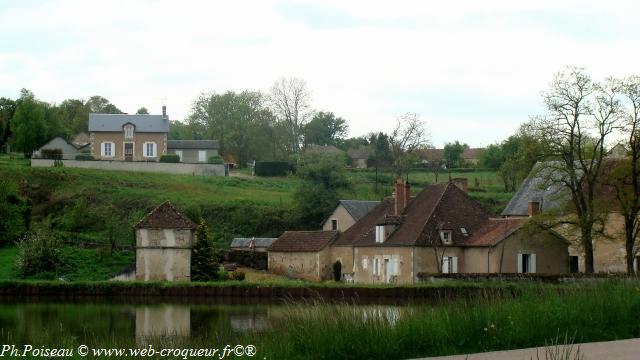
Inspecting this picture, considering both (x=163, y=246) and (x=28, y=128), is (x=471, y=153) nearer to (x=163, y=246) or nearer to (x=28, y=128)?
(x=28, y=128)

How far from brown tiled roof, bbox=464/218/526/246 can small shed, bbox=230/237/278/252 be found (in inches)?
564

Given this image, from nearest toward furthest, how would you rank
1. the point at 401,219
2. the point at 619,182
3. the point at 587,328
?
the point at 587,328 < the point at 619,182 < the point at 401,219

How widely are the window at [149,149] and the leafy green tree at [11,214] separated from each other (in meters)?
26.4

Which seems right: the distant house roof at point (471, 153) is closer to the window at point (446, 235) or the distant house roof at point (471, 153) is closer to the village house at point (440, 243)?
the village house at point (440, 243)

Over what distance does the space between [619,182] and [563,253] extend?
20.7 ft

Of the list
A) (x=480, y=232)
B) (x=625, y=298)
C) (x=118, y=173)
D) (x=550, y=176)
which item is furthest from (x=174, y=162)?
(x=625, y=298)

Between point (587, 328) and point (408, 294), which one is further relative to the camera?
point (408, 294)

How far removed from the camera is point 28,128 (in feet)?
276

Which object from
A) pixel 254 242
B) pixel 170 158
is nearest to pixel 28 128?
pixel 170 158

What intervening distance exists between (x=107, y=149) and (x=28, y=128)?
25.9 feet

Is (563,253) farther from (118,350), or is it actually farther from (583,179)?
(118,350)

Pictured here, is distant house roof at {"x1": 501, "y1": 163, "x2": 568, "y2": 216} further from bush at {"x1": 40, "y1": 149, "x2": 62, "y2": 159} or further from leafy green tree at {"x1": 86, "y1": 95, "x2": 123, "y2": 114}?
leafy green tree at {"x1": 86, "y1": 95, "x2": 123, "y2": 114}

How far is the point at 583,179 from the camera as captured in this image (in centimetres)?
4075

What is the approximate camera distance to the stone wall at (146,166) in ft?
249
